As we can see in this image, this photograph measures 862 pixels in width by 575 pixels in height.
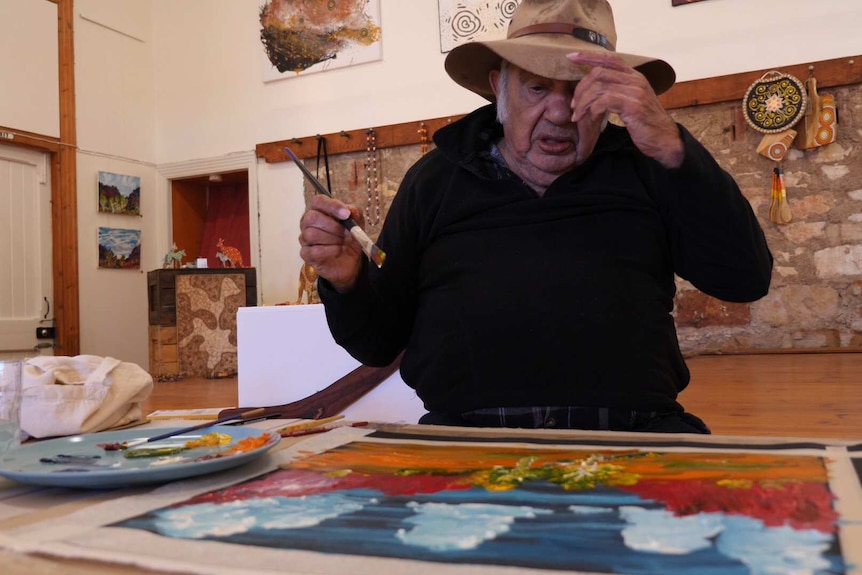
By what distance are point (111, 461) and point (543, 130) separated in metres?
0.87

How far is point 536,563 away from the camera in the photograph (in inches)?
16.6

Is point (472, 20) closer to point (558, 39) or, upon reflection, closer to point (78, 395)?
point (558, 39)

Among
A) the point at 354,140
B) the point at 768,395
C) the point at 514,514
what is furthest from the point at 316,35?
the point at 514,514

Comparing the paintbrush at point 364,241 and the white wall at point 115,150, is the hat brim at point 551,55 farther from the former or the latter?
the white wall at point 115,150

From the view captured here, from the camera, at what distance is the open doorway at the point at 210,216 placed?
6.81 metres

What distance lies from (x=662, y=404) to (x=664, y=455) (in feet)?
1.40

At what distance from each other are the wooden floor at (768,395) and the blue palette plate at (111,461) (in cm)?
194

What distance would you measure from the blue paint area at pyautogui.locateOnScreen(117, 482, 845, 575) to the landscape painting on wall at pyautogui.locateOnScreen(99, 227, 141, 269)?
6193mm

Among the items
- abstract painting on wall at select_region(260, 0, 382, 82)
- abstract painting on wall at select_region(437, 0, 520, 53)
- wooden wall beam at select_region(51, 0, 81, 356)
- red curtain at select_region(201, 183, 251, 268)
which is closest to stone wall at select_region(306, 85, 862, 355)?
abstract painting on wall at select_region(437, 0, 520, 53)

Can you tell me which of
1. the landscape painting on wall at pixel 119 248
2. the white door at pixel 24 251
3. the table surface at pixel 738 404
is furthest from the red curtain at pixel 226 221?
the table surface at pixel 738 404

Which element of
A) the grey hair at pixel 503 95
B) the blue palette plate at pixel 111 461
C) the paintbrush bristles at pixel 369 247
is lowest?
the blue palette plate at pixel 111 461

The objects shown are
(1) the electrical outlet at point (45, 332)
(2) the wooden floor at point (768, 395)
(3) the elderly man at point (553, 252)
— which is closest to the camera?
(3) the elderly man at point (553, 252)

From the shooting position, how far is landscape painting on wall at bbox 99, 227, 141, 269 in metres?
6.17

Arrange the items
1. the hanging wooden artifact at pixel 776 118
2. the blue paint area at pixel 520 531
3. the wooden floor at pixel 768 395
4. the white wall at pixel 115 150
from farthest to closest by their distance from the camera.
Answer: the white wall at pixel 115 150 → the hanging wooden artifact at pixel 776 118 → the wooden floor at pixel 768 395 → the blue paint area at pixel 520 531
